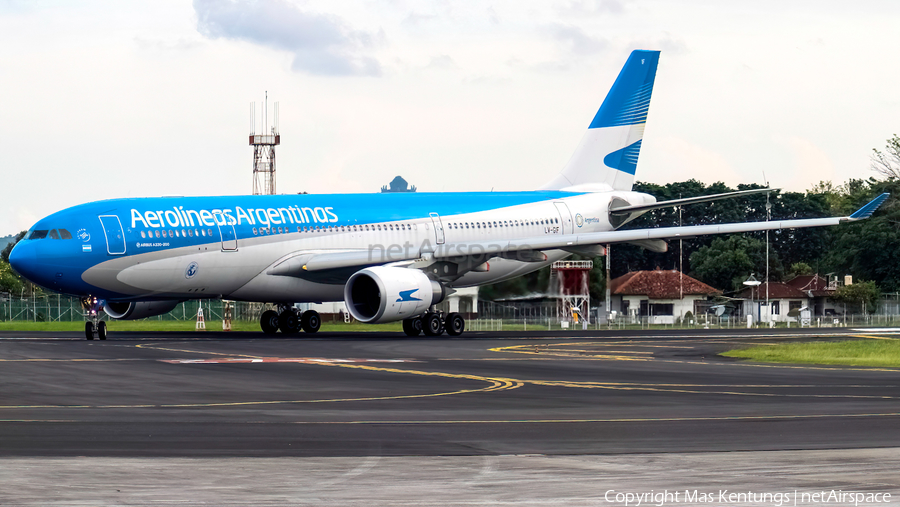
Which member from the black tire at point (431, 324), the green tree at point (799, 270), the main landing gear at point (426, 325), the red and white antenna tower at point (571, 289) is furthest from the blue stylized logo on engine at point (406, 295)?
the green tree at point (799, 270)

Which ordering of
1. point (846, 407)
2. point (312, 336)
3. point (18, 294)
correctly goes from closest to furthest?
1. point (846, 407)
2. point (312, 336)
3. point (18, 294)

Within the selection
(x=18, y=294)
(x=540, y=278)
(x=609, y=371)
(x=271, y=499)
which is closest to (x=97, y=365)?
(x=609, y=371)

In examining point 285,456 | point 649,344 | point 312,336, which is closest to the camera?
point 285,456

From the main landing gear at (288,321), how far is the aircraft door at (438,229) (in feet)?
18.5

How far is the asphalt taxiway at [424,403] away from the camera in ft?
44.7

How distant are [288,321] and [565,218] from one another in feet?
40.1

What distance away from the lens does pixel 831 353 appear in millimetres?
32812

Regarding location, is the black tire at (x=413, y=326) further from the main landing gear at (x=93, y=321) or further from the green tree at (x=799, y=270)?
the green tree at (x=799, y=270)

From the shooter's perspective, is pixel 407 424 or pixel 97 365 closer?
pixel 407 424

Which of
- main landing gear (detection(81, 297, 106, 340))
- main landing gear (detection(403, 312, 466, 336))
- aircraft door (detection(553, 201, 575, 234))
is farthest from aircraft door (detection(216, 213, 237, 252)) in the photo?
aircraft door (detection(553, 201, 575, 234))

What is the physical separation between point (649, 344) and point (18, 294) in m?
88.4

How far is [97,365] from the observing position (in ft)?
88.1

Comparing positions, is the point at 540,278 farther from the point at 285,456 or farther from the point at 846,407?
the point at 285,456

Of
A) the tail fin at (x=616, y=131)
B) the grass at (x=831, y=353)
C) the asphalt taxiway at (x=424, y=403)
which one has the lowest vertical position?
the asphalt taxiway at (x=424, y=403)
